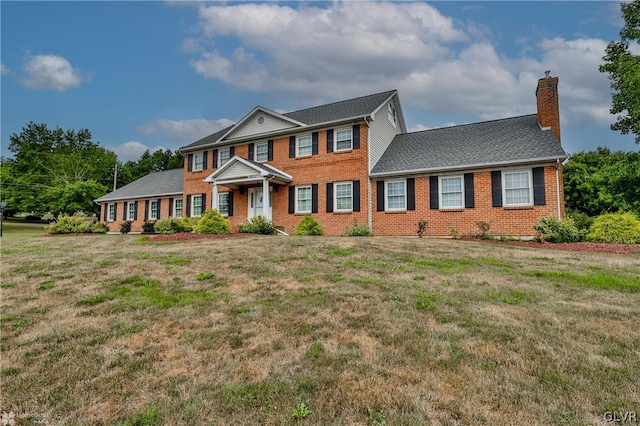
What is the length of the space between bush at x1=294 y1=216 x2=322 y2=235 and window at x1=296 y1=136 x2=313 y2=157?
3.98m

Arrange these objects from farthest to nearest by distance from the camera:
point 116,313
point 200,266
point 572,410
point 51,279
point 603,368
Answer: point 200,266 < point 51,279 < point 116,313 < point 603,368 < point 572,410

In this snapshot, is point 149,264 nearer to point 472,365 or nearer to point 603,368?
point 472,365

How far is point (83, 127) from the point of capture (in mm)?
56500

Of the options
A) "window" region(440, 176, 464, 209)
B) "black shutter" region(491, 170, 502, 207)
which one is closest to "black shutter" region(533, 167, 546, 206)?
"black shutter" region(491, 170, 502, 207)

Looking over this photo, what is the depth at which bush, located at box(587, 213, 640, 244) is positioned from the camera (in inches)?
428

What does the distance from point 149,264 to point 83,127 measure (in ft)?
205

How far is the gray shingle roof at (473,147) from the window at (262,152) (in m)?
6.65

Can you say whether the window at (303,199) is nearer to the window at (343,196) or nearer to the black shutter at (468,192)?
the window at (343,196)

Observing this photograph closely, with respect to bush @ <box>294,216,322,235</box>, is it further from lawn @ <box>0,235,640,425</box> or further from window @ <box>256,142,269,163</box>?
lawn @ <box>0,235,640,425</box>

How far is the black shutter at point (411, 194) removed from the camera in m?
15.6

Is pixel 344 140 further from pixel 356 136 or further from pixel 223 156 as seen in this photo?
pixel 223 156

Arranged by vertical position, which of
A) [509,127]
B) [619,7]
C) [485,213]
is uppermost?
[619,7]

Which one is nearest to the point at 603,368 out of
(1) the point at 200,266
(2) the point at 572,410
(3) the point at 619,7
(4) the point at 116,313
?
(2) the point at 572,410

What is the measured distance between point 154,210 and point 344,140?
16612 millimetres
